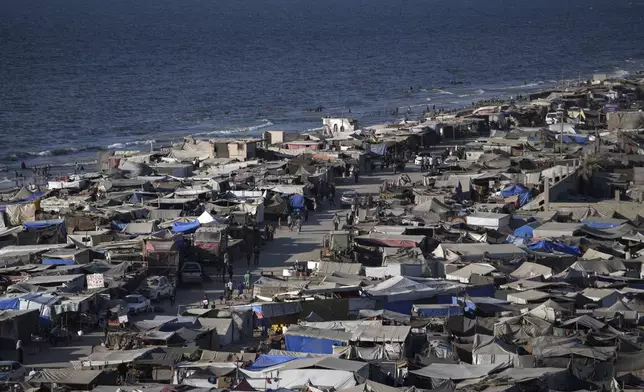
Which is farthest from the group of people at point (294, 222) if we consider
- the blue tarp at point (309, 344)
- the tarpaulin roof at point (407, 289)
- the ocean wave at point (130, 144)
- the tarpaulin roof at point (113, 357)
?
the ocean wave at point (130, 144)

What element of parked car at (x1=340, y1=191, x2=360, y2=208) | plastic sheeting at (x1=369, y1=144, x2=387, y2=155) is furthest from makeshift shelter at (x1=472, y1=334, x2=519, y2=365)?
plastic sheeting at (x1=369, y1=144, x2=387, y2=155)

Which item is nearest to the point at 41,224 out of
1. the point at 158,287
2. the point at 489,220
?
the point at 158,287

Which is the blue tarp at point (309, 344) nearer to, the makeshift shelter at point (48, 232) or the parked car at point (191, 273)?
the parked car at point (191, 273)

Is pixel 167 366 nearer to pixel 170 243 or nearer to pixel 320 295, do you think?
pixel 320 295

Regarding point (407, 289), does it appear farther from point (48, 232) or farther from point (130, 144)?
point (130, 144)

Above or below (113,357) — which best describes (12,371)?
below

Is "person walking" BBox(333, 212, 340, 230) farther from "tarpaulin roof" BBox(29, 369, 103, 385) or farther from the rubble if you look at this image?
"tarpaulin roof" BBox(29, 369, 103, 385)
